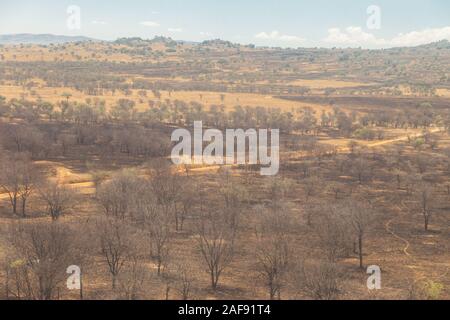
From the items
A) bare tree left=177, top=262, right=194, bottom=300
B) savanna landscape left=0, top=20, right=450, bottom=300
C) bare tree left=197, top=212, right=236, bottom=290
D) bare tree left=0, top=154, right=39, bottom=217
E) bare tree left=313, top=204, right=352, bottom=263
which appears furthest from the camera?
bare tree left=0, top=154, right=39, bottom=217

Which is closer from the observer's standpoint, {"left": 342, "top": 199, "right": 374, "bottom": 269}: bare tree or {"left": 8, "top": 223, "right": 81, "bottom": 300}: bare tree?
{"left": 8, "top": 223, "right": 81, "bottom": 300}: bare tree

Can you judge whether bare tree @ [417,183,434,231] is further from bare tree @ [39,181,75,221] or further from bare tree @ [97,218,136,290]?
bare tree @ [39,181,75,221]

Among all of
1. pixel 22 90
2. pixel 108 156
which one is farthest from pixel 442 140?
pixel 22 90

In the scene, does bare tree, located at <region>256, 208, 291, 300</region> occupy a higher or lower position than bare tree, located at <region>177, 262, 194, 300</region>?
higher

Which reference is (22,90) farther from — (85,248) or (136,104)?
(85,248)

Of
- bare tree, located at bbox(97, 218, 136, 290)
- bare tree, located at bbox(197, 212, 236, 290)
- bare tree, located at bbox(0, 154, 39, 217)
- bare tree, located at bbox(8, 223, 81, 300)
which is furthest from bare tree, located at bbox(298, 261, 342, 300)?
bare tree, located at bbox(0, 154, 39, 217)

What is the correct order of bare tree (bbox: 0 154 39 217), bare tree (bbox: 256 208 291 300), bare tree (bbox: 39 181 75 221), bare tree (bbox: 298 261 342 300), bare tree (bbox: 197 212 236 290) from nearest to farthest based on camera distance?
1. bare tree (bbox: 298 261 342 300)
2. bare tree (bbox: 256 208 291 300)
3. bare tree (bbox: 197 212 236 290)
4. bare tree (bbox: 39 181 75 221)
5. bare tree (bbox: 0 154 39 217)

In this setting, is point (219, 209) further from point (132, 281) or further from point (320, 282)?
point (320, 282)

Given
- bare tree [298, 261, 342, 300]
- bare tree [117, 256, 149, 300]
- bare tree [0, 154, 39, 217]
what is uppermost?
bare tree [0, 154, 39, 217]
